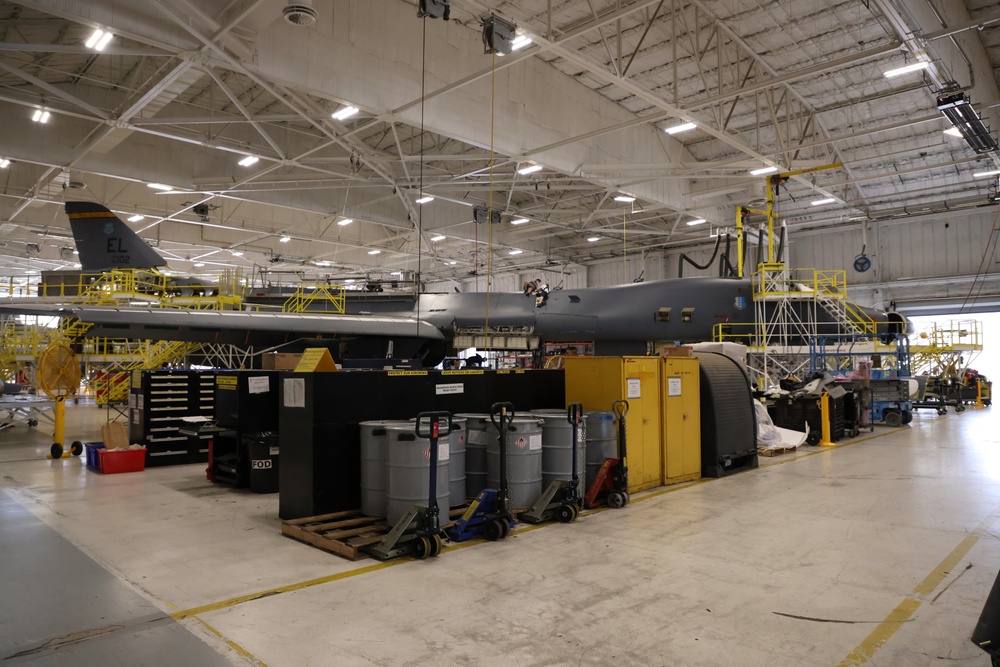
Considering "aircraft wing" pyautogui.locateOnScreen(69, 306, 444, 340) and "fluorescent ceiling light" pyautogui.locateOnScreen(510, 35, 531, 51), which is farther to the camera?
"aircraft wing" pyautogui.locateOnScreen(69, 306, 444, 340)

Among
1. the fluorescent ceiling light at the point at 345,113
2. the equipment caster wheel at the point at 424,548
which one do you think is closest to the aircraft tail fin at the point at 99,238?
the fluorescent ceiling light at the point at 345,113

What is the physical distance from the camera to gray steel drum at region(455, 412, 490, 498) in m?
6.39

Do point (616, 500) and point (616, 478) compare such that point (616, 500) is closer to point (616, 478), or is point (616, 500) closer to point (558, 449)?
point (616, 478)

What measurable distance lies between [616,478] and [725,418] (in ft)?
9.56

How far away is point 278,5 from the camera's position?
34.0 feet

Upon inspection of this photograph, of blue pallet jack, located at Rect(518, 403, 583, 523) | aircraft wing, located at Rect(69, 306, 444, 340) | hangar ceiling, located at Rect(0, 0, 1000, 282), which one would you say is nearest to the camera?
blue pallet jack, located at Rect(518, 403, 583, 523)

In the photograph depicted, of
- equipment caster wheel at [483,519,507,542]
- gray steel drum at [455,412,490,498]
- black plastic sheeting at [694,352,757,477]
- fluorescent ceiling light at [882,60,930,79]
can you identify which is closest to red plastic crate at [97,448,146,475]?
gray steel drum at [455,412,490,498]

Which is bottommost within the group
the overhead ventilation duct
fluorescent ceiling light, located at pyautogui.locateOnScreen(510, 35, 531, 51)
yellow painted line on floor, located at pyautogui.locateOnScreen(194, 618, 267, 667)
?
yellow painted line on floor, located at pyautogui.locateOnScreen(194, 618, 267, 667)

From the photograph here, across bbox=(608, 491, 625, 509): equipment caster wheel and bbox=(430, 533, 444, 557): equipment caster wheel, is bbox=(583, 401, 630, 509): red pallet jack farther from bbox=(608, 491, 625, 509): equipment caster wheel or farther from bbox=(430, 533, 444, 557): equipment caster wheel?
bbox=(430, 533, 444, 557): equipment caster wheel

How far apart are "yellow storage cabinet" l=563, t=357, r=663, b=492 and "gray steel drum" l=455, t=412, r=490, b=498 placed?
1.68 metres

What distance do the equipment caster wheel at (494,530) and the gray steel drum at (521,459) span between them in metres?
0.69

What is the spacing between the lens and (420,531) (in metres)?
5.03

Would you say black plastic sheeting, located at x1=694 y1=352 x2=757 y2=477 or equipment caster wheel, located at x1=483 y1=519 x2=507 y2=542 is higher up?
black plastic sheeting, located at x1=694 y1=352 x2=757 y2=477

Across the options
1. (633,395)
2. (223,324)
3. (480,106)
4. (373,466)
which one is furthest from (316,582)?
(480,106)
